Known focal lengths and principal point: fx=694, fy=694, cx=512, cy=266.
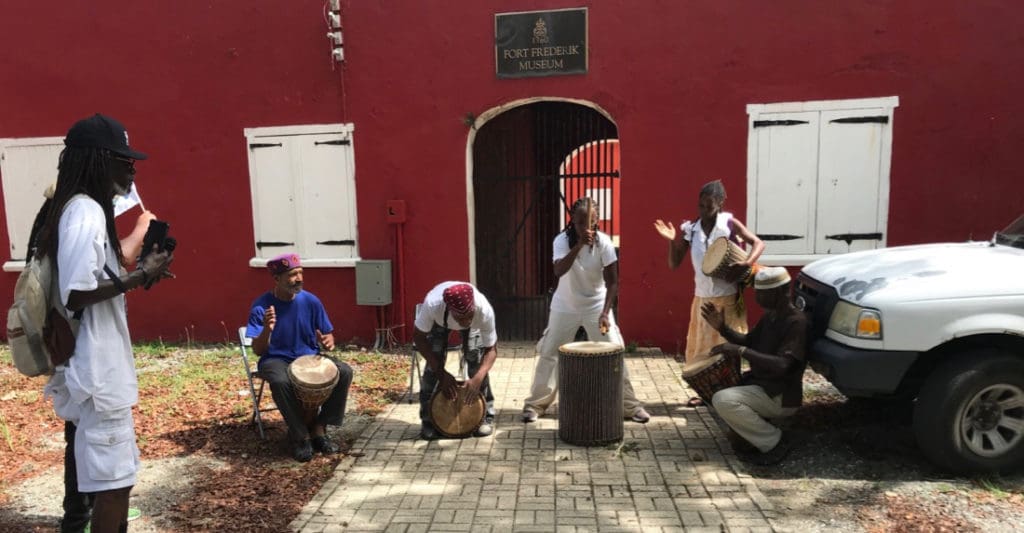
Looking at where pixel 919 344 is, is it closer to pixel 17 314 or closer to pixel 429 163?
pixel 17 314

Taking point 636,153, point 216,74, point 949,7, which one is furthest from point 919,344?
point 216,74

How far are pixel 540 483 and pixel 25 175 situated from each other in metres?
7.90

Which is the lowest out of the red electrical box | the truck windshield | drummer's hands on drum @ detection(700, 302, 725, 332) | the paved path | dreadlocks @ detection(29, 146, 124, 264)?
the paved path

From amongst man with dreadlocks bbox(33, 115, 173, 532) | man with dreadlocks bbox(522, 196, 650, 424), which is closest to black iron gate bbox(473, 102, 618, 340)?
man with dreadlocks bbox(522, 196, 650, 424)

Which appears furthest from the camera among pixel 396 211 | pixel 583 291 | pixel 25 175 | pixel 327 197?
pixel 25 175

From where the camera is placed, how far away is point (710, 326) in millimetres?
5348

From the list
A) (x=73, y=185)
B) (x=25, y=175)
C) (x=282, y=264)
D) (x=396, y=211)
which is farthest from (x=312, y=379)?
(x=25, y=175)

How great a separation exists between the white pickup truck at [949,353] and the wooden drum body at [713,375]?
1.98 feet

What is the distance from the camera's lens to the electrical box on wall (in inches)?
313

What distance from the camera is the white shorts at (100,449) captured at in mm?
2949

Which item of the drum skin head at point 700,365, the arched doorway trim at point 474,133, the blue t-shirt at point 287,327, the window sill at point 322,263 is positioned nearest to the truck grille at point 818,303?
the drum skin head at point 700,365

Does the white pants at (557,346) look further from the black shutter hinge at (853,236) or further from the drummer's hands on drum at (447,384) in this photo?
the black shutter hinge at (853,236)

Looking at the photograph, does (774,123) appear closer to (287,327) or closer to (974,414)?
(974,414)

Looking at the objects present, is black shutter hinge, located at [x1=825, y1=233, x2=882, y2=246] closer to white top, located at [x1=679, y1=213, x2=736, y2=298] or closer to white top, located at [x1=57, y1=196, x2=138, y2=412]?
white top, located at [x1=679, y1=213, x2=736, y2=298]
